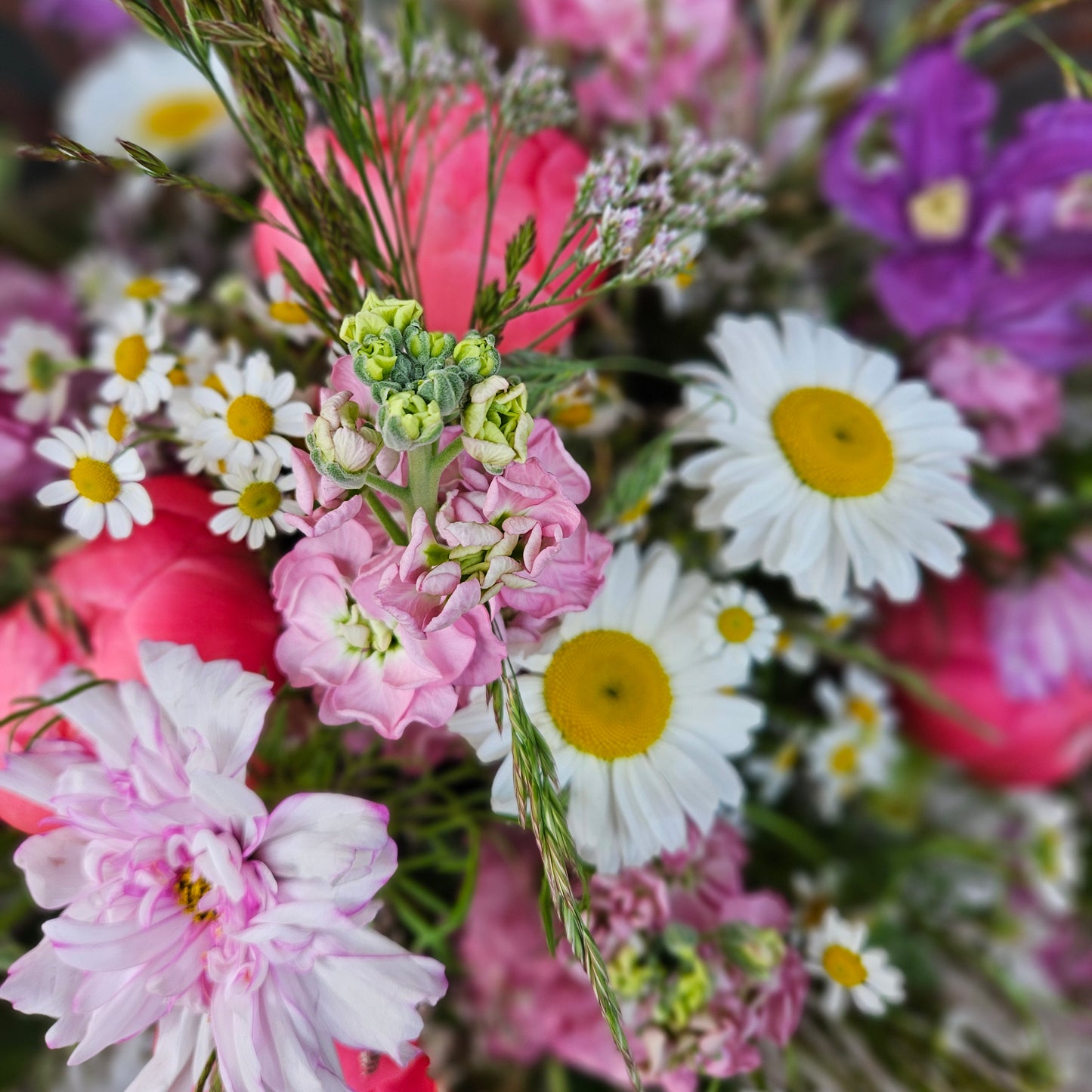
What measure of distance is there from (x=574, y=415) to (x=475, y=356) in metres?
0.14

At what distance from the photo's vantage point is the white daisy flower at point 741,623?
358 millimetres

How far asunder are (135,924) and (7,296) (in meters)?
0.39

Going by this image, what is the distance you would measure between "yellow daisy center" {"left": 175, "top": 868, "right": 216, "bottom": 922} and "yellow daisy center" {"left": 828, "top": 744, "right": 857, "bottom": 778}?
0.36 meters

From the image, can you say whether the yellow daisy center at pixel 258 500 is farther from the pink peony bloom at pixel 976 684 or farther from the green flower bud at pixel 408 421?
the pink peony bloom at pixel 976 684

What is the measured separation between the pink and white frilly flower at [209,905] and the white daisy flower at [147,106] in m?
0.49

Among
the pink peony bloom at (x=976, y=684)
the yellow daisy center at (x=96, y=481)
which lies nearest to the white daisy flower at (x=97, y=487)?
the yellow daisy center at (x=96, y=481)

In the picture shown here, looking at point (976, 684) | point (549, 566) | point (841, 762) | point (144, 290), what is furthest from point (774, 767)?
point (144, 290)

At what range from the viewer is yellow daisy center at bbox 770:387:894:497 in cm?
35

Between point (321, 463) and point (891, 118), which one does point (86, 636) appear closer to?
point (321, 463)

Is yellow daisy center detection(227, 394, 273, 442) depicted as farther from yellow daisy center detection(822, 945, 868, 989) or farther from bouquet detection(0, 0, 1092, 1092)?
yellow daisy center detection(822, 945, 868, 989)

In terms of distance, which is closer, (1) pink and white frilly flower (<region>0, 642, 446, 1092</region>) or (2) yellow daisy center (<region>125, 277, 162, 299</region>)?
(1) pink and white frilly flower (<region>0, 642, 446, 1092</region>)

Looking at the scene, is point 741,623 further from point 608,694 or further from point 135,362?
point 135,362

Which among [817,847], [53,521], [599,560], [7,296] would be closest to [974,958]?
[817,847]

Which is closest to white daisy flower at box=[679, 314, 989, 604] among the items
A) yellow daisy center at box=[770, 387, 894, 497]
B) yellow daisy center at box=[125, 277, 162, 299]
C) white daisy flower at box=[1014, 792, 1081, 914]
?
yellow daisy center at box=[770, 387, 894, 497]
